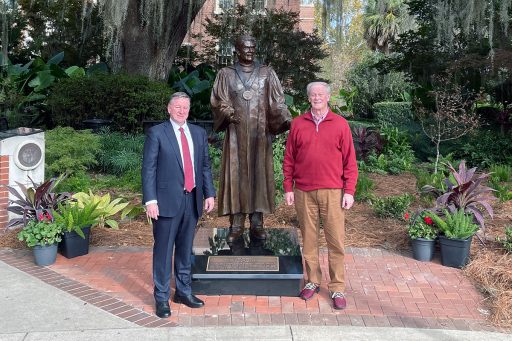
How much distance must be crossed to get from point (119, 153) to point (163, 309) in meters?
6.36

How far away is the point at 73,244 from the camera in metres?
5.44

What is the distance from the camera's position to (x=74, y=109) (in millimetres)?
11547

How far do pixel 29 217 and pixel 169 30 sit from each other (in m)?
7.61

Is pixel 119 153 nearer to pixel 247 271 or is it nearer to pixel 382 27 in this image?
pixel 247 271

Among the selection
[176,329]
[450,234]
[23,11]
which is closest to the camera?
[176,329]

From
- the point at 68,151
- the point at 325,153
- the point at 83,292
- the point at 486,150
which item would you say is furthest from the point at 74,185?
the point at 486,150

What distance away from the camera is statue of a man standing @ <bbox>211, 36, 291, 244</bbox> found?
4816mm

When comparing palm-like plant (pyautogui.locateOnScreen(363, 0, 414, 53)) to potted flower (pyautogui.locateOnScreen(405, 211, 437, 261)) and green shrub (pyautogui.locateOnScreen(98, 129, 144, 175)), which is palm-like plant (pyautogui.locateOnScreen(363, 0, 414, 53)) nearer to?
green shrub (pyautogui.locateOnScreen(98, 129, 144, 175))

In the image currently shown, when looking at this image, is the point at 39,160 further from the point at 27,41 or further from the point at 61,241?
the point at 27,41

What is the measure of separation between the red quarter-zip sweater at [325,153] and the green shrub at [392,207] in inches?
111

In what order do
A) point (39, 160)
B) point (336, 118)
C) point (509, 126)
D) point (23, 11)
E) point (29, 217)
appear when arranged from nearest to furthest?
point (336, 118)
point (29, 217)
point (39, 160)
point (509, 126)
point (23, 11)

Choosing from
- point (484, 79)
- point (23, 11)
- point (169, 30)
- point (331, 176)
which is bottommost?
point (331, 176)

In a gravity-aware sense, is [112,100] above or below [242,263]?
above

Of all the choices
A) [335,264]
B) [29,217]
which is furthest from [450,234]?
[29,217]
